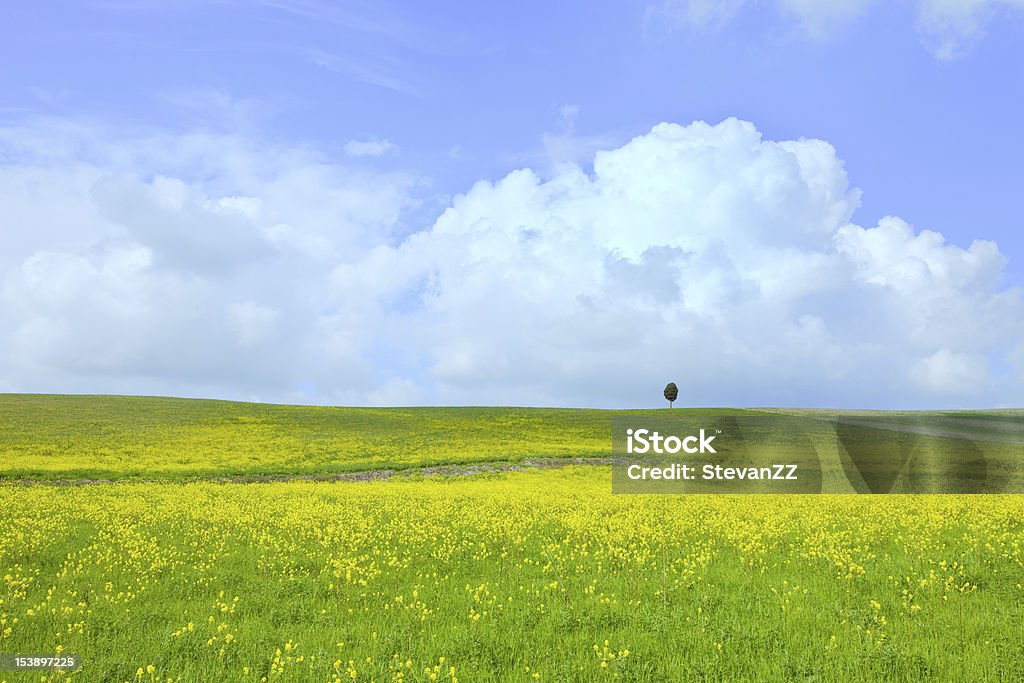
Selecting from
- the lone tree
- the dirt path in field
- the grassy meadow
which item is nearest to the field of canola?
the grassy meadow

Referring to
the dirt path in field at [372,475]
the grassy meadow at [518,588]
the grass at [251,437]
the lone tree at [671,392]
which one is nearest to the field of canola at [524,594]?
the grassy meadow at [518,588]

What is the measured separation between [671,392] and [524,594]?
298ft

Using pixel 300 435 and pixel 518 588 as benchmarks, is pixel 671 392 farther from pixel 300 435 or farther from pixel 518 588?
pixel 518 588

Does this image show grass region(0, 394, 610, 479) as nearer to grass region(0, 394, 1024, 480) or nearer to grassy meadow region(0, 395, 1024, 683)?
grass region(0, 394, 1024, 480)

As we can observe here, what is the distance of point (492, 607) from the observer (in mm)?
10273

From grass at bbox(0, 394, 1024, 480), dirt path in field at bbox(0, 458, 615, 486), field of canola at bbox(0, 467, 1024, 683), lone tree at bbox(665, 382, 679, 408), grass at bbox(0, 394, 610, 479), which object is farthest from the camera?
lone tree at bbox(665, 382, 679, 408)

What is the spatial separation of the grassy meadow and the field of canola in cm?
5

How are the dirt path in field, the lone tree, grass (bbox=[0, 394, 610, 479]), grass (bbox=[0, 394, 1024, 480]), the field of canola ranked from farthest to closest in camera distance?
the lone tree, grass (bbox=[0, 394, 1024, 480]), grass (bbox=[0, 394, 610, 479]), the dirt path in field, the field of canola

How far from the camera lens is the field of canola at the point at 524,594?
26.8ft

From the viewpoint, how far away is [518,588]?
1151 centimetres

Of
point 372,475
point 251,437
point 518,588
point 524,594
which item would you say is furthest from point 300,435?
point 524,594

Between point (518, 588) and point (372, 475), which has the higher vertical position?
point (518, 588)

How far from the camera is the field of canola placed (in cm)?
817

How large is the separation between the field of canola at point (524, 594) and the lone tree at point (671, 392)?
7959 cm
